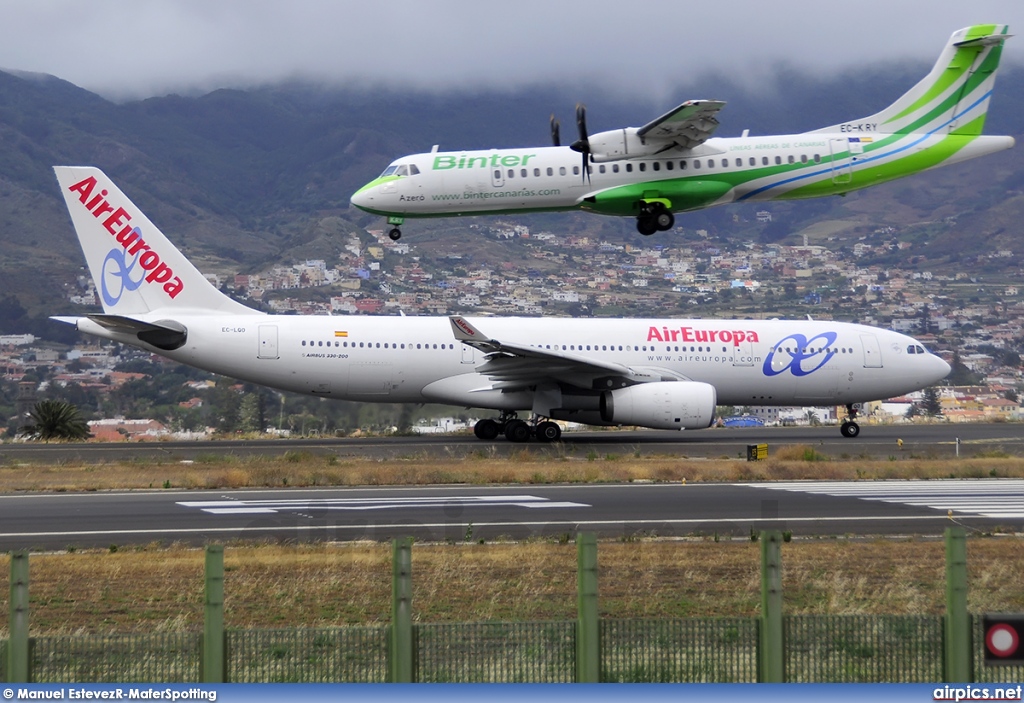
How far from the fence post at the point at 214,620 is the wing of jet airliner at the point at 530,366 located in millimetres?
27264

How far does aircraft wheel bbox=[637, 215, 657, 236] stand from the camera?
2422 cm

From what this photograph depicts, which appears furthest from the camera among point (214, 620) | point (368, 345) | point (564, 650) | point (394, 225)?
point (368, 345)

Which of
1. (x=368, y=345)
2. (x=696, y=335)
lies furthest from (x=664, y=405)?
(x=368, y=345)

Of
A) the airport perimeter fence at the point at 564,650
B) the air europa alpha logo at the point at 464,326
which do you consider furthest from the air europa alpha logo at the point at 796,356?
the airport perimeter fence at the point at 564,650

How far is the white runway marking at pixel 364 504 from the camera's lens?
22688mm

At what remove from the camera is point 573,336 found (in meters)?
40.6

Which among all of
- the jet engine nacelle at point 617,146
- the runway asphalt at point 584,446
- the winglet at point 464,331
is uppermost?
the jet engine nacelle at point 617,146

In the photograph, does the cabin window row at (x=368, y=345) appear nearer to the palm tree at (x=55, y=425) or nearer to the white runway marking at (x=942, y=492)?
the palm tree at (x=55, y=425)

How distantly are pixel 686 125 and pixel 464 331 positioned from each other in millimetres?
13381

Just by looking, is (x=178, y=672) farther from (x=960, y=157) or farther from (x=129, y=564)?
(x=960, y=157)

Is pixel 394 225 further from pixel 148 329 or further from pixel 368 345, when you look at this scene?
pixel 148 329

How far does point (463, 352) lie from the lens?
130 feet

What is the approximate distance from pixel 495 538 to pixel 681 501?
19.6ft

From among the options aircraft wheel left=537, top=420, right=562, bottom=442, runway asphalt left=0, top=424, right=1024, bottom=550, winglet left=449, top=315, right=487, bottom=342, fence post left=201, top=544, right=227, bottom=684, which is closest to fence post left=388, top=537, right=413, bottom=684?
fence post left=201, top=544, right=227, bottom=684
